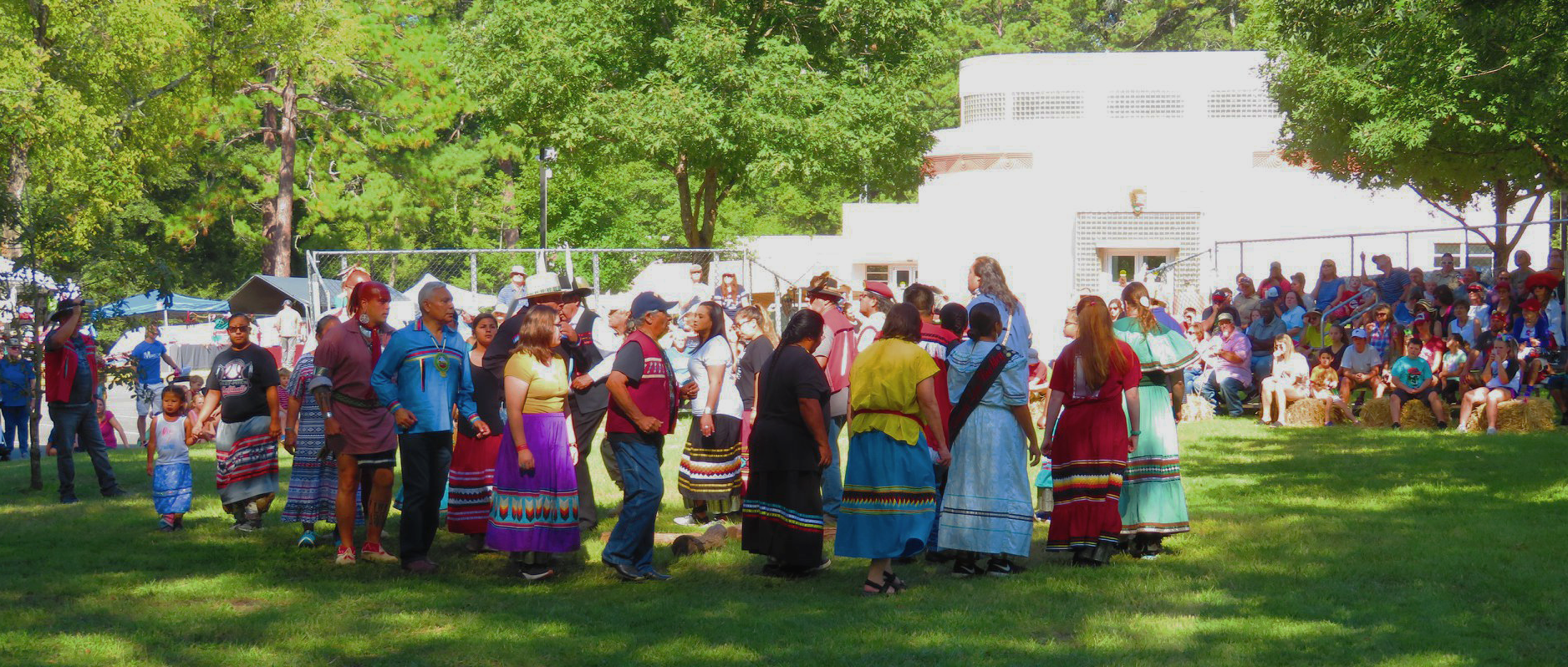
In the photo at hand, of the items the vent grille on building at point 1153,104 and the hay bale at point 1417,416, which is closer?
the hay bale at point 1417,416

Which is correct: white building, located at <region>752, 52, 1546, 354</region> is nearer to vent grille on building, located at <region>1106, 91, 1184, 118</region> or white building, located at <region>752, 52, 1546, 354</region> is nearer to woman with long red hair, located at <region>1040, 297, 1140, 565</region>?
vent grille on building, located at <region>1106, 91, 1184, 118</region>

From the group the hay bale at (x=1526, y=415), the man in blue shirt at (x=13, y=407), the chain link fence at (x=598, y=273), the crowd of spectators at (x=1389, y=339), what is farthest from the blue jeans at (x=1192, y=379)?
the man in blue shirt at (x=13, y=407)

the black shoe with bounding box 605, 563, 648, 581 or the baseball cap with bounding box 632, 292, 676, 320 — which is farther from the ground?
the baseball cap with bounding box 632, 292, 676, 320

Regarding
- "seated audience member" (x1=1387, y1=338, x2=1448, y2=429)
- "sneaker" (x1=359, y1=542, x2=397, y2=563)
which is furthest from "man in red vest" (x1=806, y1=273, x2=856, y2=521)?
"seated audience member" (x1=1387, y1=338, x2=1448, y2=429)

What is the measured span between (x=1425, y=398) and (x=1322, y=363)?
1.42 m

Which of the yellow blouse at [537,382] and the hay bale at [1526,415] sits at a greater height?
the yellow blouse at [537,382]

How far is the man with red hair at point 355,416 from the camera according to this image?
8.45 m

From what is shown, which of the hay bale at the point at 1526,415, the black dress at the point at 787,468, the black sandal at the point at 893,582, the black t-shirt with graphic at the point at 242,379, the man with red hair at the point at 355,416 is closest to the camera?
the black sandal at the point at 893,582

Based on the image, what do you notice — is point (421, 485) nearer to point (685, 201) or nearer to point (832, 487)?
point (832, 487)

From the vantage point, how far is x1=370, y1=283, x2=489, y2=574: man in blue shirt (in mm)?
8234

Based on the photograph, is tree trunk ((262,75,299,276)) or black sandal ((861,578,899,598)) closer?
black sandal ((861,578,899,598))

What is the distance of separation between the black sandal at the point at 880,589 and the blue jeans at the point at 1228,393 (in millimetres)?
11901

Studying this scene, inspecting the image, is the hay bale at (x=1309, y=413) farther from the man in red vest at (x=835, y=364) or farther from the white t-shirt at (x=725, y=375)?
the white t-shirt at (x=725, y=375)

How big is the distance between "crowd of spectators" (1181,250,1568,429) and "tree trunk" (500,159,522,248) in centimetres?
2717
